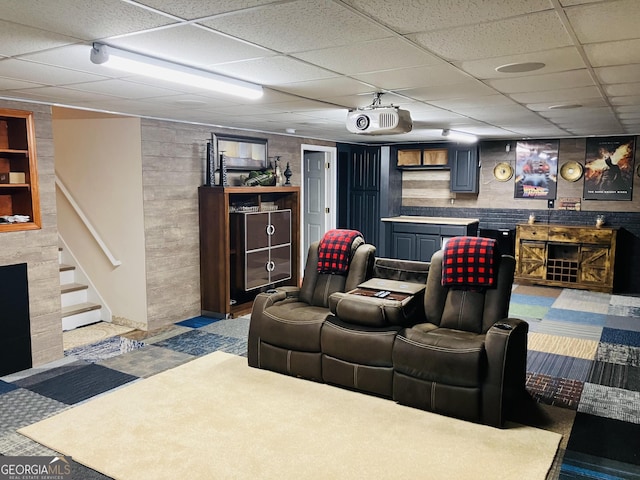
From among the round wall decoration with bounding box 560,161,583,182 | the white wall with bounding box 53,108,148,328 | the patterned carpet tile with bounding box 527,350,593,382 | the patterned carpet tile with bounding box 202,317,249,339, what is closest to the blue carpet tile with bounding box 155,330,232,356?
the patterned carpet tile with bounding box 202,317,249,339

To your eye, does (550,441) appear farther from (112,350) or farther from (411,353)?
(112,350)

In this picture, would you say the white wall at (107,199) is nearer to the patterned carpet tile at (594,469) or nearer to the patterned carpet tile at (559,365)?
the patterned carpet tile at (559,365)

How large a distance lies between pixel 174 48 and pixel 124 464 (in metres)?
2.31

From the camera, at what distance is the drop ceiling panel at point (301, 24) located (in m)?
2.03

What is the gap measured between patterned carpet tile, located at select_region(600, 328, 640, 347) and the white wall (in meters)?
4.90

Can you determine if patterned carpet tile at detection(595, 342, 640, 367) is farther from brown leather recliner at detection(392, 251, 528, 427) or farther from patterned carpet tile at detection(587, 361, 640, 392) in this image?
brown leather recliner at detection(392, 251, 528, 427)

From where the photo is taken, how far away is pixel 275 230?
6.77 m

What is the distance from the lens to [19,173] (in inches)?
176

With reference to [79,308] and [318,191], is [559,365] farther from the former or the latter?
[318,191]

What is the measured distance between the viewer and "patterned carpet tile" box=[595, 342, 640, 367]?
467cm

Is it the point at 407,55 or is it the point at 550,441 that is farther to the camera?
the point at 550,441

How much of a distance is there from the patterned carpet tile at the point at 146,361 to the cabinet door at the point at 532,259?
535 cm

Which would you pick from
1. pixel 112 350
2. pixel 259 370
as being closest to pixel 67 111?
pixel 112 350

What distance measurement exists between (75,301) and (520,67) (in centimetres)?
522
